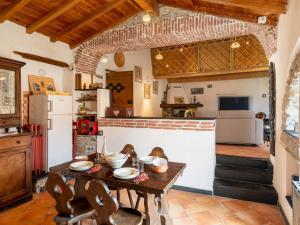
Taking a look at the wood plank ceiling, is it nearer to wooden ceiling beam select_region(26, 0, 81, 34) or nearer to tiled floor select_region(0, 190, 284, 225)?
wooden ceiling beam select_region(26, 0, 81, 34)

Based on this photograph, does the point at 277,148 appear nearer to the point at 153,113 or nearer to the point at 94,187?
the point at 94,187

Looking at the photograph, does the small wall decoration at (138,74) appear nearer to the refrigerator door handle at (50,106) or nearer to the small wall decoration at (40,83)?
the small wall decoration at (40,83)

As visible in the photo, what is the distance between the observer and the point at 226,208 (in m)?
3.14

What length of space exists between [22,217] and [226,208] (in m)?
2.95

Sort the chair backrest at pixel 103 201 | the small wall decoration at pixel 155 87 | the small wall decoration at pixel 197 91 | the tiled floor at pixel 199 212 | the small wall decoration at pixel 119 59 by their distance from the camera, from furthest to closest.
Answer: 1. the small wall decoration at pixel 197 91
2. the small wall decoration at pixel 155 87
3. the small wall decoration at pixel 119 59
4. the tiled floor at pixel 199 212
5. the chair backrest at pixel 103 201

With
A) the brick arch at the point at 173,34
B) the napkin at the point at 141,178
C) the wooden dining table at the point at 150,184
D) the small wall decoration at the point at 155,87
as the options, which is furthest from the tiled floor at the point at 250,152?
the small wall decoration at the point at 155,87

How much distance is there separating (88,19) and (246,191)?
4.27 m

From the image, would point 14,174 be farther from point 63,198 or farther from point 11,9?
point 11,9

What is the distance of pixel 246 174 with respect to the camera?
3.73 metres

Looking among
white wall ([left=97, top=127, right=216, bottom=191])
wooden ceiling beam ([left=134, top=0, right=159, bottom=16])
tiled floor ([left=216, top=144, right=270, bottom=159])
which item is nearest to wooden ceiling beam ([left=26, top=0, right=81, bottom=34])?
wooden ceiling beam ([left=134, top=0, right=159, bottom=16])

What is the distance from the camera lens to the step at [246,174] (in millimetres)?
3630

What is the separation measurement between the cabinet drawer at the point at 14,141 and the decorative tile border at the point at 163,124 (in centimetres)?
158

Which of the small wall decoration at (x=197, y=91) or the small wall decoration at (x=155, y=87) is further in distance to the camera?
the small wall decoration at (x=197, y=91)

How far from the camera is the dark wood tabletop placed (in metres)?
1.91
